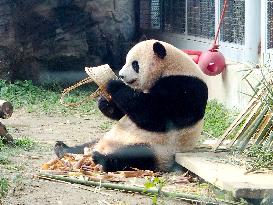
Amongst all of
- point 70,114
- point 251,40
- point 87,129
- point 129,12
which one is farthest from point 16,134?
point 129,12

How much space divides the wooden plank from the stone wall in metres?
7.19

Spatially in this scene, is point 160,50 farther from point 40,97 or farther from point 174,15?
point 174,15

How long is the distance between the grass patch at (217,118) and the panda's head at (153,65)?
6.68ft

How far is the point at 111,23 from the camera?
1364 cm

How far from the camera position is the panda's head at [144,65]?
252 inches

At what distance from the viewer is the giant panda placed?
6.29m

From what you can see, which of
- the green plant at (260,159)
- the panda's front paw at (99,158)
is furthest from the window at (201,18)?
the green plant at (260,159)

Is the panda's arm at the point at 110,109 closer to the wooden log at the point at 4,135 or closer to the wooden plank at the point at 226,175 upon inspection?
the wooden plank at the point at 226,175

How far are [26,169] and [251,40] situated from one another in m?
3.73

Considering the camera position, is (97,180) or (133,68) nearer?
(97,180)

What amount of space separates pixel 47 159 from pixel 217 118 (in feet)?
8.61

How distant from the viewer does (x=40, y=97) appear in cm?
1182

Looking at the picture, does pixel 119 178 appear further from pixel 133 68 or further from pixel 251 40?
pixel 251 40

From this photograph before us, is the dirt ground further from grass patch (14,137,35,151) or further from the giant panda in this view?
the giant panda
